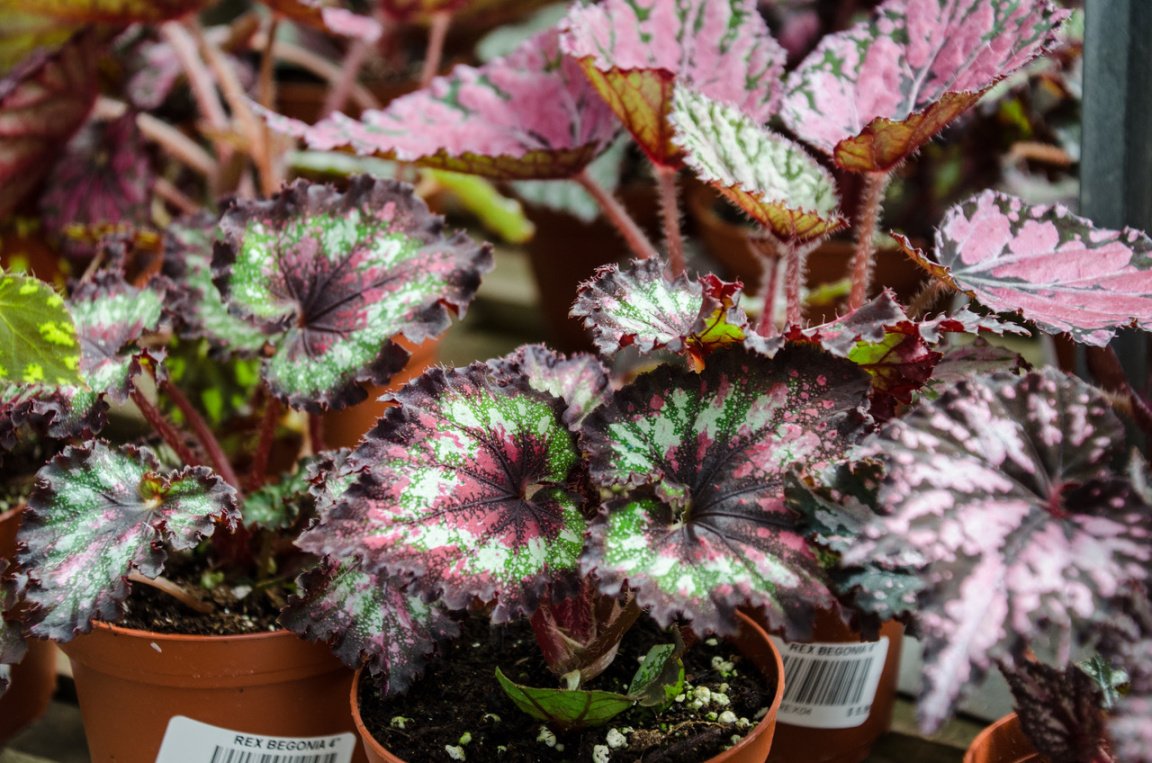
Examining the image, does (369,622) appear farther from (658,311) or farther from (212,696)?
(658,311)

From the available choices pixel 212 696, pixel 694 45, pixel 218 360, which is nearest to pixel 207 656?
pixel 212 696

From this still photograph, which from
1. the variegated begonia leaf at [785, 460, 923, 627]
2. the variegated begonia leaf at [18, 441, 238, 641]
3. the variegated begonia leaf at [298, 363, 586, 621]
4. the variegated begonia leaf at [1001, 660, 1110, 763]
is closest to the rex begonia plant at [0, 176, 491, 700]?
the variegated begonia leaf at [18, 441, 238, 641]

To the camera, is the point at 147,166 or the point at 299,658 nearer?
the point at 299,658

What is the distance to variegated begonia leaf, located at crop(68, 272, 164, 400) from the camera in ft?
2.83

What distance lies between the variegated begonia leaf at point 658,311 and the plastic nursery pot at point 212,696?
377 mm

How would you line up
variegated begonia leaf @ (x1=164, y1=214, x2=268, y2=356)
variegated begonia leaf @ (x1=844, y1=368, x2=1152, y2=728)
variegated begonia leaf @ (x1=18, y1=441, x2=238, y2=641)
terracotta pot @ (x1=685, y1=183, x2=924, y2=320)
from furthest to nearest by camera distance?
1. terracotta pot @ (x1=685, y1=183, x2=924, y2=320)
2. variegated begonia leaf @ (x1=164, y1=214, x2=268, y2=356)
3. variegated begonia leaf @ (x1=18, y1=441, x2=238, y2=641)
4. variegated begonia leaf @ (x1=844, y1=368, x2=1152, y2=728)

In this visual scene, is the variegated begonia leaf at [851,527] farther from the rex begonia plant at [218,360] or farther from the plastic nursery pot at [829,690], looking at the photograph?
the rex begonia plant at [218,360]

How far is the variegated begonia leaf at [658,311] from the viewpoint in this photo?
0.67 m

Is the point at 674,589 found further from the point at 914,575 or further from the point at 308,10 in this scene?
the point at 308,10

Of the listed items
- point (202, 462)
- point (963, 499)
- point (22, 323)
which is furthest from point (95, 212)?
point (963, 499)

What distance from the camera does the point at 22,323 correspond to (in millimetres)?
776

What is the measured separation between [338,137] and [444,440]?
0.40 meters

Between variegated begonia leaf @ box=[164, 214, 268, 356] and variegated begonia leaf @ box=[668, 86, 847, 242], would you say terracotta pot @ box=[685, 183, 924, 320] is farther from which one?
variegated begonia leaf @ box=[164, 214, 268, 356]

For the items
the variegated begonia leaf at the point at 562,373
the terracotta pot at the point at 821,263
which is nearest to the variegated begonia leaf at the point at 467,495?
the variegated begonia leaf at the point at 562,373
